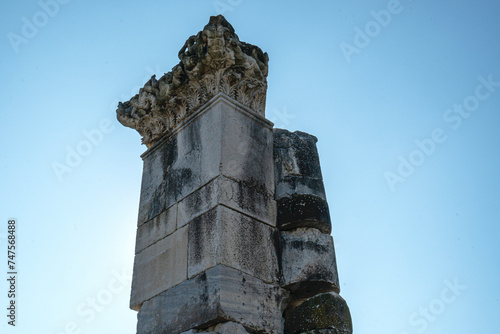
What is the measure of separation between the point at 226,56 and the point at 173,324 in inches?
99.0

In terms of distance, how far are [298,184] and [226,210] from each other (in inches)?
38.7

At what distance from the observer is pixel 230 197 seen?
13.3ft

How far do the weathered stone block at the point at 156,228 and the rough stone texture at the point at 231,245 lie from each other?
389 millimetres

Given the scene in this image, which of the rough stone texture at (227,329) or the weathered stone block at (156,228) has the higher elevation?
the weathered stone block at (156,228)

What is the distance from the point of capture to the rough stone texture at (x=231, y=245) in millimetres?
3781

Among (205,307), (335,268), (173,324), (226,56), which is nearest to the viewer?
(205,307)

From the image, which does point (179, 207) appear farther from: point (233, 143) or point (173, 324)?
point (173, 324)

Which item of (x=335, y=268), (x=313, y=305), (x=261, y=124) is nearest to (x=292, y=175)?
(x=261, y=124)

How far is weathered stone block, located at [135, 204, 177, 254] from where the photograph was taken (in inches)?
176

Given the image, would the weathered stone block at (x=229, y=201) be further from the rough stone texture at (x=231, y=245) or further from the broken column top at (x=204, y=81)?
the broken column top at (x=204, y=81)

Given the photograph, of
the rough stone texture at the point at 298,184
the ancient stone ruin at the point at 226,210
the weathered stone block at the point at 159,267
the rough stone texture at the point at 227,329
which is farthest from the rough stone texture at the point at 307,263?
the weathered stone block at the point at 159,267

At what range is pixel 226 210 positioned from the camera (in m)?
3.96

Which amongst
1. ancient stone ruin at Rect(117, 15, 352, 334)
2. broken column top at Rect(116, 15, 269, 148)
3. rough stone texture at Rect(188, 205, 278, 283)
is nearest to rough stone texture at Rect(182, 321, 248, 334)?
ancient stone ruin at Rect(117, 15, 352, 334)

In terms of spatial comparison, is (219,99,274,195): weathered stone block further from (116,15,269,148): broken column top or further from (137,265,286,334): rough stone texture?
(137,265,286,334): rough stone texture
